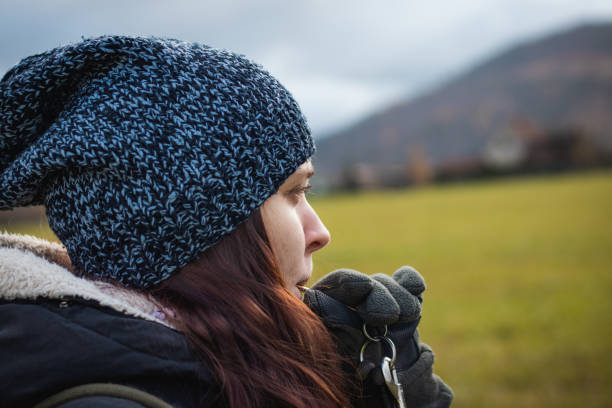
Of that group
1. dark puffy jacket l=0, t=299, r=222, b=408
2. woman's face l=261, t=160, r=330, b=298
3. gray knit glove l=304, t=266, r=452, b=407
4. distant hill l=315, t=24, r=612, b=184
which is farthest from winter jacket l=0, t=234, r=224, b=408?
distant hill l=315, t=24, r=612, b=184

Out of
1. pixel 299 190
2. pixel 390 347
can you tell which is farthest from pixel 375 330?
pixel 299 190

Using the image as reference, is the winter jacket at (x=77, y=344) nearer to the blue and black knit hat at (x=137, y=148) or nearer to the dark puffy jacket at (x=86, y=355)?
the dark puffy jacket at (x=86, y=355)

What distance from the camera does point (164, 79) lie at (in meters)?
1.38

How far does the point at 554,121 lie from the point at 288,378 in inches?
5810

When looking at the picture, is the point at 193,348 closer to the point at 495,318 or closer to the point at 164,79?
the point at 164,79

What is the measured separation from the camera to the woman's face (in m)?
1.54

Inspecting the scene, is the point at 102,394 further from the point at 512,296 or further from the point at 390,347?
the point at 512,296

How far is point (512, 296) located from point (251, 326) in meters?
8.24

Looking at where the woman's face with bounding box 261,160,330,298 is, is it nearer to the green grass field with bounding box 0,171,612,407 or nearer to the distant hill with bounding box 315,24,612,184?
the green grass field with bounding box 0,171,612,407

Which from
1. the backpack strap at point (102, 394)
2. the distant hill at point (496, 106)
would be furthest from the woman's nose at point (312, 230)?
the distant hill at point (496, 106)

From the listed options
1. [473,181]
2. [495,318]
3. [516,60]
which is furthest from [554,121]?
[495,318]

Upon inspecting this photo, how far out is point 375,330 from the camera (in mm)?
1646

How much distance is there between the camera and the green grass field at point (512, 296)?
16.1ft

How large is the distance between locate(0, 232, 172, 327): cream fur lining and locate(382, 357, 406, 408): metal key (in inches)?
29.4
